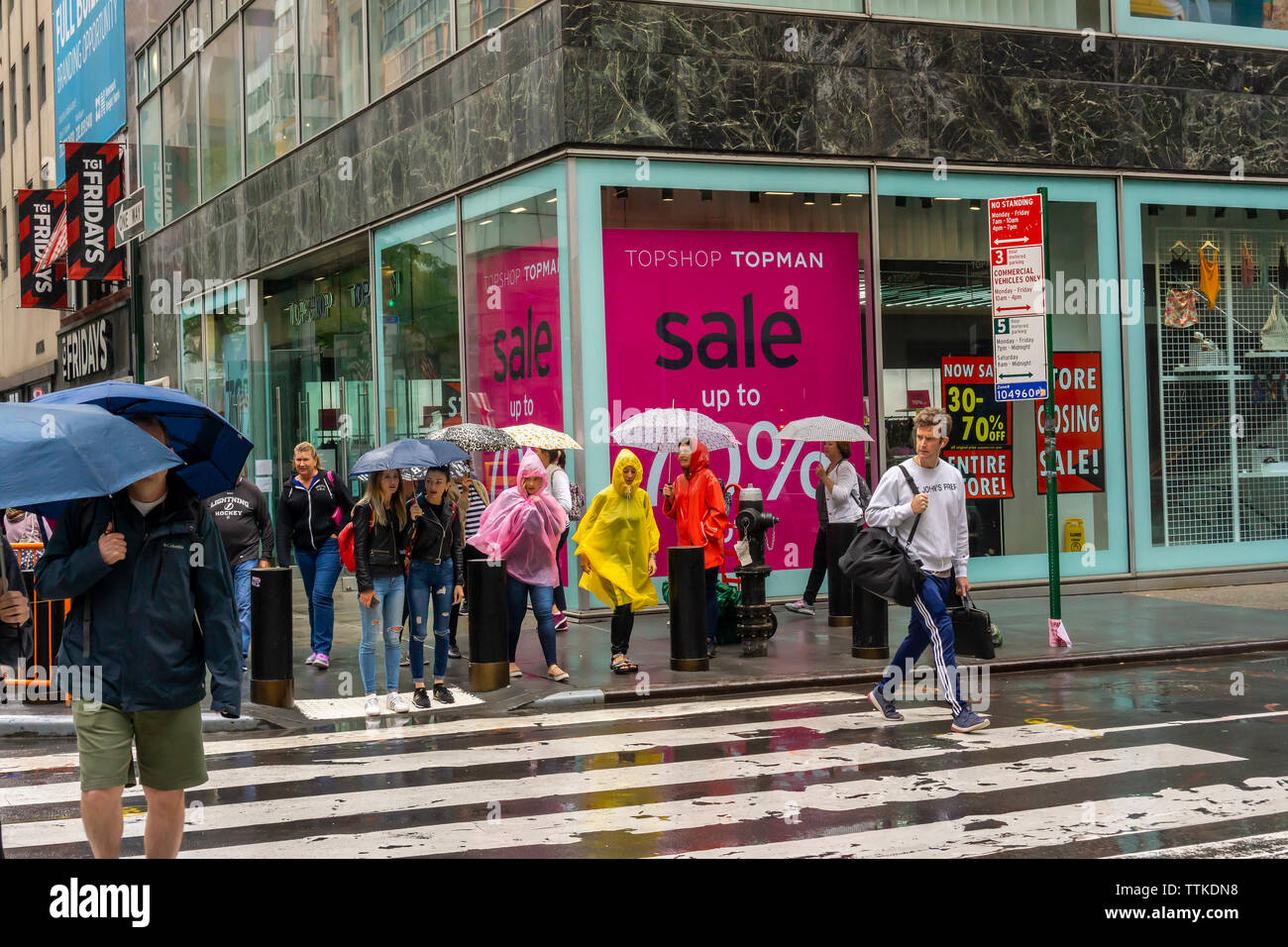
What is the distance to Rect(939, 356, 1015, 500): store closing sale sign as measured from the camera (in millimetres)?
16766

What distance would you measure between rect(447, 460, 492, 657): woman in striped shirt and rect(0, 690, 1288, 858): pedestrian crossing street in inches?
74.7

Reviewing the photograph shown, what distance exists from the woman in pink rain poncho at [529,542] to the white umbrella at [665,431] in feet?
4.37

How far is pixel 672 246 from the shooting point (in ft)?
51.2

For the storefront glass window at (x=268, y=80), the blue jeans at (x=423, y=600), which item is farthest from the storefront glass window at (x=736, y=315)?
the storefront glass window at (x=268, y=80)

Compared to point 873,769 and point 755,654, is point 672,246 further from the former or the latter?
point 873,769

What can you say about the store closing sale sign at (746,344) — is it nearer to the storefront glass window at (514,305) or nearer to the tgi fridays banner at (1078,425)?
the storefront glass window at (514,305)

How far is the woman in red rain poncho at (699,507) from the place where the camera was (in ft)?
39.3

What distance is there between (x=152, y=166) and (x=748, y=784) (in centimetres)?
2668

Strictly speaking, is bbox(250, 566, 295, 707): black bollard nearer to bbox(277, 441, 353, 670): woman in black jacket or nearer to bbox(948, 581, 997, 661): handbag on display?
bbox(277, 441, 353, 670): woman in black jacket

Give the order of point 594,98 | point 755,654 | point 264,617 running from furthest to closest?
1. point 594,98
2. point 755,654
3. point 264,617

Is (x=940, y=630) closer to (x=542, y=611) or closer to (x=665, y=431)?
(x=542, y=611)

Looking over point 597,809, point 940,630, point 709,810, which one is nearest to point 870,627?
point 940,630
